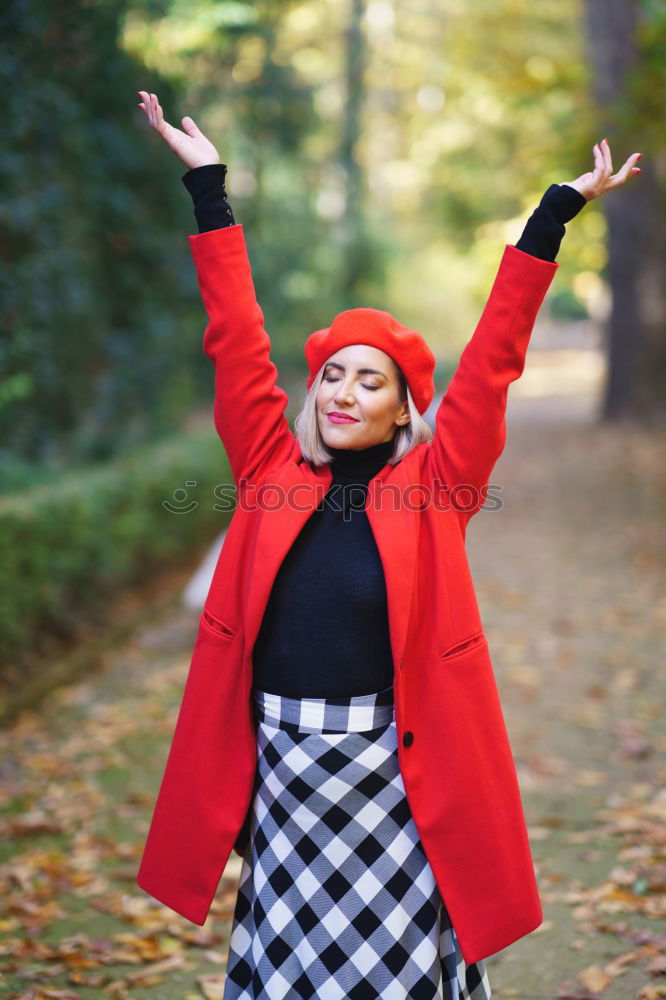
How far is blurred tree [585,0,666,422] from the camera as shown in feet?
45.0

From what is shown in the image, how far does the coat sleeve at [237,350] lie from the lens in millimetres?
2461

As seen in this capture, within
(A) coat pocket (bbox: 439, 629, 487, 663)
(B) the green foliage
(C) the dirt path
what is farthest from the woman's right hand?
(B) the green foliage

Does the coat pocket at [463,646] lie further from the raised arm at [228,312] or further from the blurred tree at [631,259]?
the blurred tree at [631,259]

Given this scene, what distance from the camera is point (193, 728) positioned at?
248 cm

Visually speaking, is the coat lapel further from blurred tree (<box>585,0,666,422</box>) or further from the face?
blurred tree (<box>585,0,666,422</box>)

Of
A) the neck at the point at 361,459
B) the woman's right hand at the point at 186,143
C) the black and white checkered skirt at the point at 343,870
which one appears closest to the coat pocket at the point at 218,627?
the black and white checkered skirt at the point at 343,870

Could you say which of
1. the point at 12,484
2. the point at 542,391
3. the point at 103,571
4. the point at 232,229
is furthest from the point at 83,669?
the point at 542,391

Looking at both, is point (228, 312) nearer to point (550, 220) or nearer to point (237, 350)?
point (237, 350)

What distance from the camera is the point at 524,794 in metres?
4.85

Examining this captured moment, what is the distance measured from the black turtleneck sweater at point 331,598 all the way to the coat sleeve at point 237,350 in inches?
3.2

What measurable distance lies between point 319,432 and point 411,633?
1.82 feet

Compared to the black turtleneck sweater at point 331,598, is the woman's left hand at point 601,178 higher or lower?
higher

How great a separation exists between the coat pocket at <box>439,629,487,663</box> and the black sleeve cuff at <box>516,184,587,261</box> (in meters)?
0.91

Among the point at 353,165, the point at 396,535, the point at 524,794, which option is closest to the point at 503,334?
the point at 396,535
